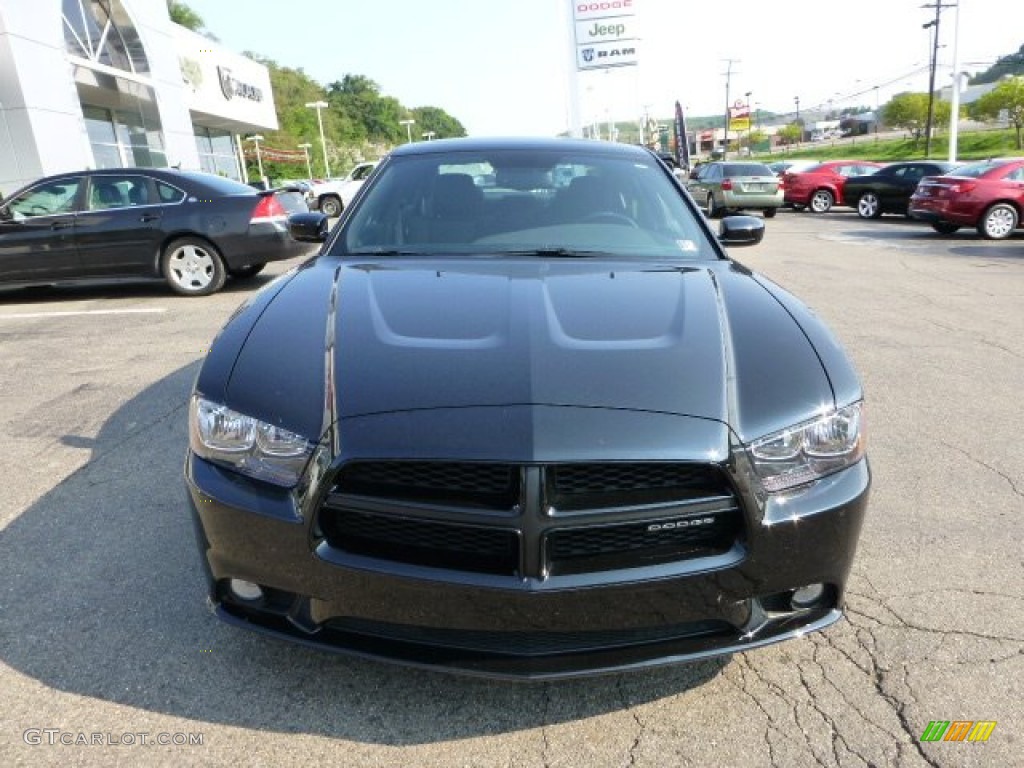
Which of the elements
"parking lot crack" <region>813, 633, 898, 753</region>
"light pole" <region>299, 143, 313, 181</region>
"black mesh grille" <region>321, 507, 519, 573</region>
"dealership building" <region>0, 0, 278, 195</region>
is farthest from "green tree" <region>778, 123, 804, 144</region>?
"black mesh grille" <region>321, 507, 519, 573</region>

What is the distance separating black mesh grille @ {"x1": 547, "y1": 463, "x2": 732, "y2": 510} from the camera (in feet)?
5.70

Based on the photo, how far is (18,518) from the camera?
316 cm

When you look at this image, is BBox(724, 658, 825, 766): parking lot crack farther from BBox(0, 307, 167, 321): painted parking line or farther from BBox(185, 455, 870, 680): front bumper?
BBox(0, 307, 167, 321): painted parking line

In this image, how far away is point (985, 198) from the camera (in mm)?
13484

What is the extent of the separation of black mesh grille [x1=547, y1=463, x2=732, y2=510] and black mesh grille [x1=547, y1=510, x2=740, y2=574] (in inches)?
2.3

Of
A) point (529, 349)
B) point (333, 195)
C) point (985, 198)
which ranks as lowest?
point (985, 198)

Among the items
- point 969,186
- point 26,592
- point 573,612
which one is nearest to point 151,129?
point 969,186

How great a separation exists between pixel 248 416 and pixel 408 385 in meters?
0.45

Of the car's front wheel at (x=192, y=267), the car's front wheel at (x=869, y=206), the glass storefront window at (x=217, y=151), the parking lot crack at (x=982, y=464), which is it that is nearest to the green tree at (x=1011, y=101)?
the car's front wheel at (x=869, y=206)

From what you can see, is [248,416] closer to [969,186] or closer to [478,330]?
[478,330]

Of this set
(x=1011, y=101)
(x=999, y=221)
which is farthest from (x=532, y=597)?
(x=1011, y=101)

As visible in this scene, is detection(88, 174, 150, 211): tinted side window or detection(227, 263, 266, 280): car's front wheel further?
detection(227, 263, 266, 280): car's front wheel

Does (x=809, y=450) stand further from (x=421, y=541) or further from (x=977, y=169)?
(x=977, y=169)

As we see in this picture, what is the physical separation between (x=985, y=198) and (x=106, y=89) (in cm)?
2194
